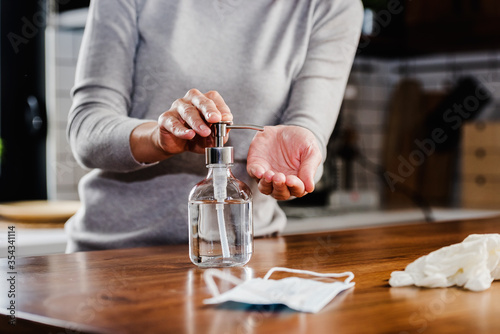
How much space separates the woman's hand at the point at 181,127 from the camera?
76cm

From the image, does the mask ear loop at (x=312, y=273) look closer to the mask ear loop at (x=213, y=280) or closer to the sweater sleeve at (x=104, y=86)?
the mask ear loop at (x=213, y=280)

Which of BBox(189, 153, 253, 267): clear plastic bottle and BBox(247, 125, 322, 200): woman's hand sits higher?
BBox(247, 125, 322, 200): woman's hand

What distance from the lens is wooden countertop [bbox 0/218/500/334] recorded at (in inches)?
19.7

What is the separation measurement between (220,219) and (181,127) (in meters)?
0.12

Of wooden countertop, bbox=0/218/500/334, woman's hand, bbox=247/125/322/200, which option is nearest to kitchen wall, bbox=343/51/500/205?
woman's hand, bbox=247/125/322/200

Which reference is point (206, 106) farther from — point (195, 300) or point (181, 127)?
point (195, 300)

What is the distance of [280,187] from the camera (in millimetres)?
771

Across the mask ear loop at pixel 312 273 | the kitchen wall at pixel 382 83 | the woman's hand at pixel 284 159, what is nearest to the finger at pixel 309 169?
the woman's hand at pixel 284 159

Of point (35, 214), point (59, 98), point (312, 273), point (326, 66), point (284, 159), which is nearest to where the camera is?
point (312, 273)

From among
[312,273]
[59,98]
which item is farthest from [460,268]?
[59,98]

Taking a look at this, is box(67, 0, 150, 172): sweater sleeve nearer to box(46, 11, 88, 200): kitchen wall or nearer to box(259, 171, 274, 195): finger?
box(259, 171, 274, 195): finger

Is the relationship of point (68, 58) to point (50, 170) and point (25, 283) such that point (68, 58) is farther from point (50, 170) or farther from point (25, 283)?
point (25, 283)

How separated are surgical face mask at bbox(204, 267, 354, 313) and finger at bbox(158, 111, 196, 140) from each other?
20 cm

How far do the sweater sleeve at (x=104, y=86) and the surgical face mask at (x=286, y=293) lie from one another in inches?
15.7
